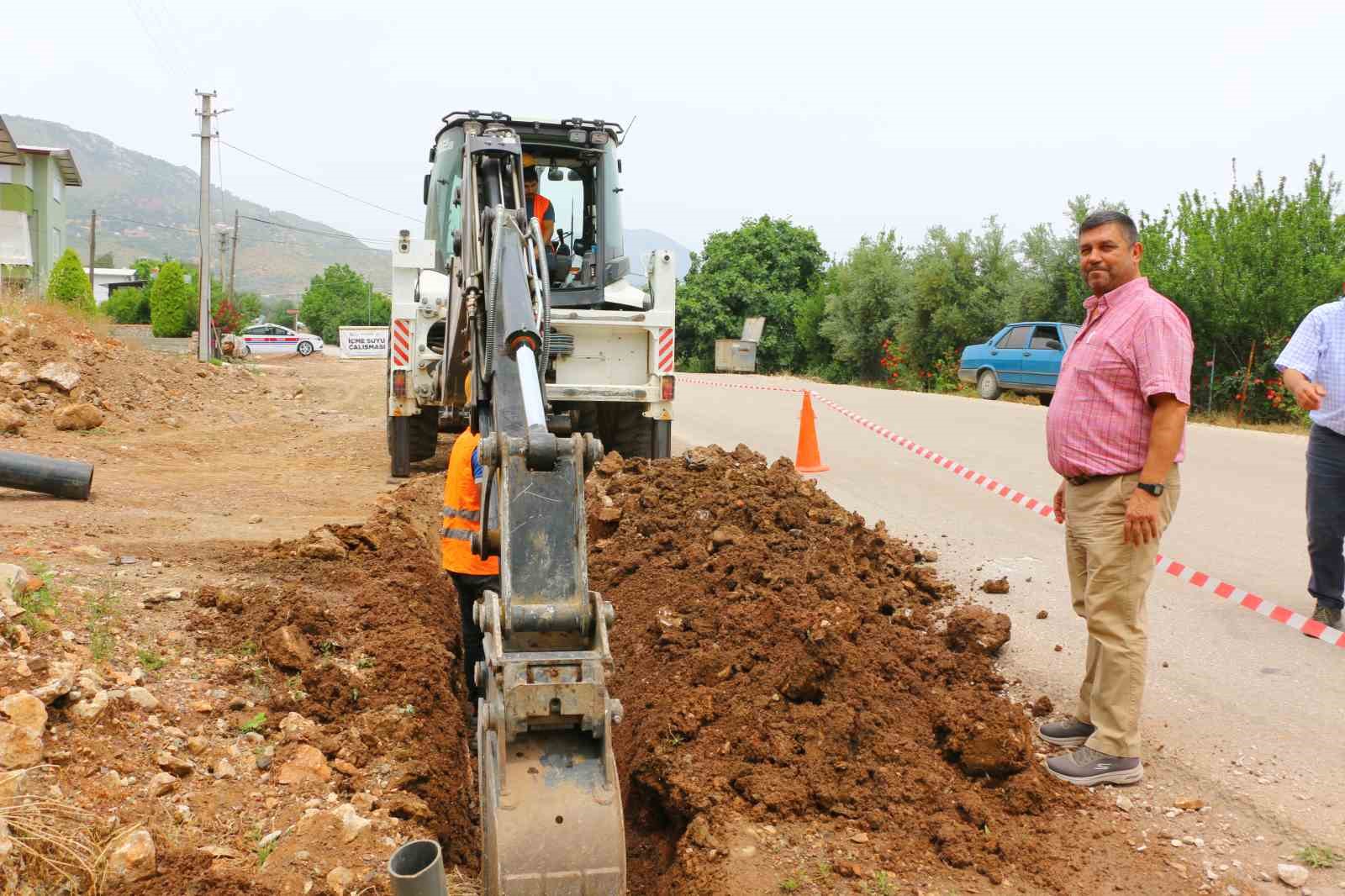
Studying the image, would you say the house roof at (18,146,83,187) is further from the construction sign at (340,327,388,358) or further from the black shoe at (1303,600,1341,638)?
the black shoe at (1303,600,1341,638)

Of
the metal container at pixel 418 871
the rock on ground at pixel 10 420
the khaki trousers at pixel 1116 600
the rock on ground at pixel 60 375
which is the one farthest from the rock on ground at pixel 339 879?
the rock on ground at pixel 60 375

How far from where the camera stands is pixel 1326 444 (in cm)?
578

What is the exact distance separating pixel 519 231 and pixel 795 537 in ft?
9.29

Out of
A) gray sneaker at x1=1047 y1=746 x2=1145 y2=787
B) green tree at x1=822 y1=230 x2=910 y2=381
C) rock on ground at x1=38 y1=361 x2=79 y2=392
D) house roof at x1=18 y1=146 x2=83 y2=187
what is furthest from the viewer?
house roof at x1=18 y1=146 x2=83 y2=187

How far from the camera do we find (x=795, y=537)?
22.4ft

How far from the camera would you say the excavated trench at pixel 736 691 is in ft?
13.1

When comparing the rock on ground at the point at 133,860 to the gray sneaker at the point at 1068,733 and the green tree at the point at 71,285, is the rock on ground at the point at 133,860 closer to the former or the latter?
the gray sneaker at the point at 1068,733

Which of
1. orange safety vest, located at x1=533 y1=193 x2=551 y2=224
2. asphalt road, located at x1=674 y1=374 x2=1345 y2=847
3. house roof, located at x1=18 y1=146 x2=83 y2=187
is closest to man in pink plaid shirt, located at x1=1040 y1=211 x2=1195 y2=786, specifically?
asphalt road, located at x1=674 y1=374 x2=1345 y2=847

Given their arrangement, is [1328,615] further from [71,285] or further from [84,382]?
[71,285]

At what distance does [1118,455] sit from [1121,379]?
0.28m

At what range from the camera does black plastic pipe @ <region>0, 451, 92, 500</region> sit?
8.32m

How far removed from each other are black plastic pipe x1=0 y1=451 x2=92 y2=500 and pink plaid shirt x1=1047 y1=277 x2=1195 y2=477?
291 inches

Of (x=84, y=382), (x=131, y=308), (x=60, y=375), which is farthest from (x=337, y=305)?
(x=60, y=375)

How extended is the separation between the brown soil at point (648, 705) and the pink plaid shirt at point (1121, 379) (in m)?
1.16
